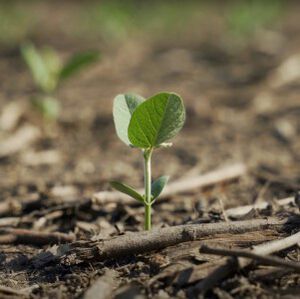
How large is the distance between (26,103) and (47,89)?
301mm

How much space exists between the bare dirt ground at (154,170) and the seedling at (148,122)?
0.58 feet

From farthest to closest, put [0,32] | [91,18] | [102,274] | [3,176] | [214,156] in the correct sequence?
[91,18] → [0,32] → [214,156] → [3,176] → [102,274]

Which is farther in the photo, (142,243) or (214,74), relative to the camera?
(214,74)

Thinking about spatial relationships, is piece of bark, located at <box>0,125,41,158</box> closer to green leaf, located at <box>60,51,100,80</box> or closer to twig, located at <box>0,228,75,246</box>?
green leaf, located at <box>60,51,100,80</box>

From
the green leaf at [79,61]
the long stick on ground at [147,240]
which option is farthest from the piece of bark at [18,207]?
the green leaf at [79,61]

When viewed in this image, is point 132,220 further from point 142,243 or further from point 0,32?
point 0,32

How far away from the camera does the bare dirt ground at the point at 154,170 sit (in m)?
1.51

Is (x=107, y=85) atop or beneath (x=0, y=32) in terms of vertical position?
beneath

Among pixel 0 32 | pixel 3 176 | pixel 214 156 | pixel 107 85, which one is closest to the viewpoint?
pixel 3 176

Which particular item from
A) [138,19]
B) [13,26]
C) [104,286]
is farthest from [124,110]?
[138,19]

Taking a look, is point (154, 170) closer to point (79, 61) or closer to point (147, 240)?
point (79, 61)

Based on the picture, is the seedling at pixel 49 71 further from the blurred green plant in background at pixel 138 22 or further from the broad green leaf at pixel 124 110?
the blurred green plant in background at pixel 138 22

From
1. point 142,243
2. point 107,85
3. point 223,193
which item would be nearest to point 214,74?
point 107,85

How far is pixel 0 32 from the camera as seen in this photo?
6121mm
